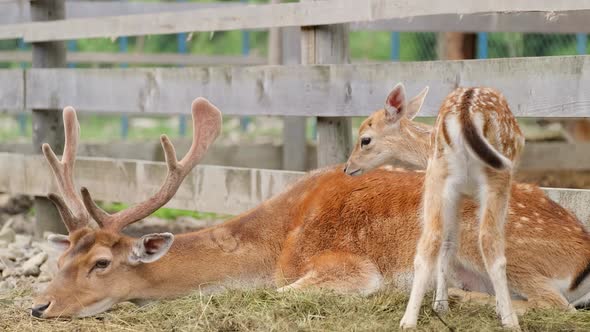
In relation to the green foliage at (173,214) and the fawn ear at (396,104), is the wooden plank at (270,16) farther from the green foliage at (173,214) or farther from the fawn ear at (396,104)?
the green foliage at (173,214)

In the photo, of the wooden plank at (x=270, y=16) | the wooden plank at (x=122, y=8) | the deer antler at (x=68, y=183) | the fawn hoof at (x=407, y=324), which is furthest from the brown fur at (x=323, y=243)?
the wooden plank at (x=122, y=8)

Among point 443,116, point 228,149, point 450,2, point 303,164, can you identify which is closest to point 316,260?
point 443,116

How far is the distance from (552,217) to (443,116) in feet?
3.29

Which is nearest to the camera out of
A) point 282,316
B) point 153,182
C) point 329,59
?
point 282,316

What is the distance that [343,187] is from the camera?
577 cm

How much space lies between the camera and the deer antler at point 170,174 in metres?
5.38

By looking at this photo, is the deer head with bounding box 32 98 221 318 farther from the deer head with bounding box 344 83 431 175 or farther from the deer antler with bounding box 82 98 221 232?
the deer head with bounding box 344 83 431 175

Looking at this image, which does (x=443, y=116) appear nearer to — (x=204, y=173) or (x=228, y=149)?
(x=204, y=173)

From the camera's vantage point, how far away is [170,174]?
554 cm

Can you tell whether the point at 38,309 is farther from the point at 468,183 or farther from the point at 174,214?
the point at 174,214

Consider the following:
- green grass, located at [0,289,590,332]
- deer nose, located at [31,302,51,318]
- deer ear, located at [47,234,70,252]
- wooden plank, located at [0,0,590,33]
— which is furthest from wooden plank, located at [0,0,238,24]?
deer nose, located at [31,302,51,318]

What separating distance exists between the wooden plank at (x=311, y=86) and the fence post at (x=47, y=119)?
146 millimetres

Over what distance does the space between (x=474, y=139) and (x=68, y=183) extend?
2.37 m

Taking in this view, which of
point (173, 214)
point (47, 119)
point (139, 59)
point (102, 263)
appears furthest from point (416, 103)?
point (139, 59)
